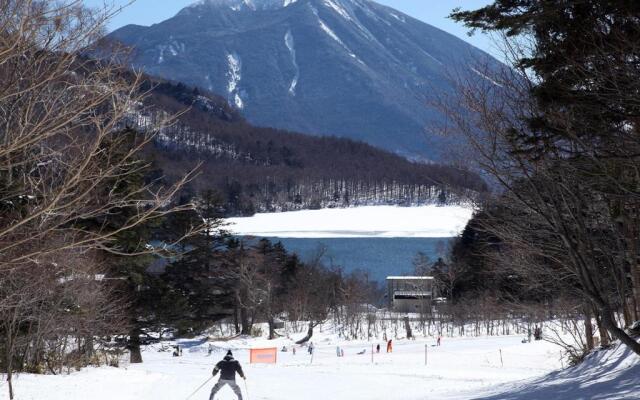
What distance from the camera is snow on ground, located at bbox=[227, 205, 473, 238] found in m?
114

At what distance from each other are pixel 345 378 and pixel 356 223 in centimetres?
11216

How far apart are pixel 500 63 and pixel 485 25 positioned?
91cm

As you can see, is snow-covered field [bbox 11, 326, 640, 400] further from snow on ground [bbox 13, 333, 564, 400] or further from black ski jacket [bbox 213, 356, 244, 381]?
black ski jacket [bbox 213, 356, 244, 381]

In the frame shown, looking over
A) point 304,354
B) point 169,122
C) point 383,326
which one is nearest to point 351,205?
point 383,326

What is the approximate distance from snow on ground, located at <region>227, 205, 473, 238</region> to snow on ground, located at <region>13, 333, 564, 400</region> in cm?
7398

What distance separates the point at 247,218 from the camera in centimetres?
13962

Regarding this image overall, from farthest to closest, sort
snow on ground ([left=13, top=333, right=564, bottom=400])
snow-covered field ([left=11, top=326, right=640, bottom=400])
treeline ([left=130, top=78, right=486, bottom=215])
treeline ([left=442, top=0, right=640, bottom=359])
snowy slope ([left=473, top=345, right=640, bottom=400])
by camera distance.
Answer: treeline ([left=130, top=78, right=486, bottom=215]) < snow on ground ([left=13, top=333, right=564, bottom=400]) < snow-covered field ([left=11, top=326, right=640, bottom=400]) < snowy slope ([left=473, top=345, right=640, bottom=400]) < treeline ([left=442, top=0, right=640, bottom=359])

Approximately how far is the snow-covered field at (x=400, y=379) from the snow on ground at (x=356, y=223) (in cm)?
7452

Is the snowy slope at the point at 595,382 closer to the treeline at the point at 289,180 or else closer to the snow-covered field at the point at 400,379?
the snow-covered field at the point at 400,379

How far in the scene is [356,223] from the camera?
13050 cm

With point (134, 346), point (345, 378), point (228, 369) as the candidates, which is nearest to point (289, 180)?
point (134, 346)

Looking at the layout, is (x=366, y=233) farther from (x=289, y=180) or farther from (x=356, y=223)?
(x=289, y=180)

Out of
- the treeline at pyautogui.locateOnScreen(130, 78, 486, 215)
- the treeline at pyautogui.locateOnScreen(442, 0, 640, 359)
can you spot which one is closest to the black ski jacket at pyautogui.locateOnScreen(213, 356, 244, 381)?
the treeline at pyautogui.locateOnScreen(442, 0, 640, 359)

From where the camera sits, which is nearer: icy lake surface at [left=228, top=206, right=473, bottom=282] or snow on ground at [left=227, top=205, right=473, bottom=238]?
icy lake surface at [left=228, top=206, right=473, bottom=282]
